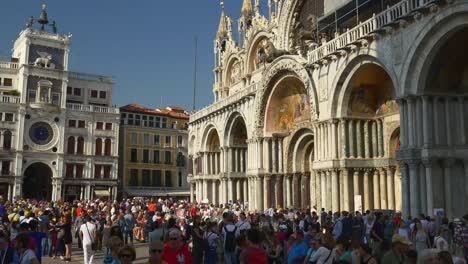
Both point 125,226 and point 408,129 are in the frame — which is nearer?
point 408,129

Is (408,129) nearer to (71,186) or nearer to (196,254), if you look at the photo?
(196,254)

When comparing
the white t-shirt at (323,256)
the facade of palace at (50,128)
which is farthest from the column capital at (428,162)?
the facade of palace at (50,128)

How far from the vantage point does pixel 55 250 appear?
54.9 ft

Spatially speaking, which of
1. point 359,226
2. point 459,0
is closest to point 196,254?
point 359,226

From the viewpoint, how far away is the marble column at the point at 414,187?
56.3 ft

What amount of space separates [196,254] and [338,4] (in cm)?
1786

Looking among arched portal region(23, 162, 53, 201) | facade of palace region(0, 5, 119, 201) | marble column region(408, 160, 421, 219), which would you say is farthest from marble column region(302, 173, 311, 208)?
arched portal region(23, 162, 53, 201)

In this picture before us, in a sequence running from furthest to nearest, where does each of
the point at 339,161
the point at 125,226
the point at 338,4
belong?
the point at 338,4 → the point at 339,161 → the point at 125,226

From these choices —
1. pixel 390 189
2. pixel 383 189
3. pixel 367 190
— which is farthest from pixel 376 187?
pixel 390 189

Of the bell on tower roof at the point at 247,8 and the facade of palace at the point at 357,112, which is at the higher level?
the bell on tower roof at the point at 247,8

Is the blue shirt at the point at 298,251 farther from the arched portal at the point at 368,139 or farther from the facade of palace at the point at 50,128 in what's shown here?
the facade of palace at the point at 50,128

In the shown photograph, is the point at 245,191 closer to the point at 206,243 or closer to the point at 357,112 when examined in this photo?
the point at 357,112

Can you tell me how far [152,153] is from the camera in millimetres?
62750

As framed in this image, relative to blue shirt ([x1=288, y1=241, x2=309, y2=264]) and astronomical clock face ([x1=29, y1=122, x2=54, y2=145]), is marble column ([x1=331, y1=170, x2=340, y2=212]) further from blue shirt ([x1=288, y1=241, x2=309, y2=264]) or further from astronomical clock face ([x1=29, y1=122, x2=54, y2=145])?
astronomical clock face ([x1=29, y1=122, x2=54, y2=145])
